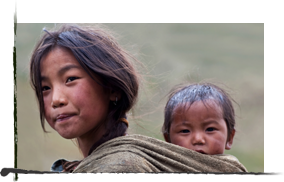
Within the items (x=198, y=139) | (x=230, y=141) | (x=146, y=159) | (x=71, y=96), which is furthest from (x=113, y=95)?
(x=230, y=141)

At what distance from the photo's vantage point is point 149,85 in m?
1.80

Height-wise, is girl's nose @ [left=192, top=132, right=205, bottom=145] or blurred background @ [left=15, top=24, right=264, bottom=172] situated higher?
blurred background @ [left=15, top=24, right=264, bottom=172]

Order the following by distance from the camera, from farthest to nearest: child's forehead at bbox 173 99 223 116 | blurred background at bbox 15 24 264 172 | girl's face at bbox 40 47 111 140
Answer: blurred background at bbox 15 24 264 172
child's forehead at bbox 173 99 223 116
girl's face at bbox 40 47 111 140

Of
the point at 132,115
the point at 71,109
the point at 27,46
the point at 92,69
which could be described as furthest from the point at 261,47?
the point at 27,46

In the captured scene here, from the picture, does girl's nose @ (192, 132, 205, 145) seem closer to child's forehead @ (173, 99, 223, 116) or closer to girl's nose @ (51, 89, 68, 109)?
child's forehead @ (173, 99, 223, 116)

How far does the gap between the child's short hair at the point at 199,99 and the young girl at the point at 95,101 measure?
0.63ft

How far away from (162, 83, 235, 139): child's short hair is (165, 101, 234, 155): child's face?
25 millimetres

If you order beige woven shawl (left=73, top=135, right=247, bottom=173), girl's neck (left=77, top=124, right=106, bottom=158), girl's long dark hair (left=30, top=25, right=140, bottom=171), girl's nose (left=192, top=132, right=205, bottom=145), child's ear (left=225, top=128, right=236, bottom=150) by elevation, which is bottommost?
beige woven shawl (left=73, top=135, right=247, bottom=173)

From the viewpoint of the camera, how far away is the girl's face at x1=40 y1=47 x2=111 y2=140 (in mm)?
1557

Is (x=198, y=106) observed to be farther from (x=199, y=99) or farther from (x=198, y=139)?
(x=198, y=139)

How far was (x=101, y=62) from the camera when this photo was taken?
1590 mm

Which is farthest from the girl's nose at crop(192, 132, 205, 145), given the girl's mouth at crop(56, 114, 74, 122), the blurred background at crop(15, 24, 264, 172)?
the girl's mouth at crop(56, 114, 74, 122)

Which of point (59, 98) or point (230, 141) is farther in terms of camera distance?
point (230, 141)

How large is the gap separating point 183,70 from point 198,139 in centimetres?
42
